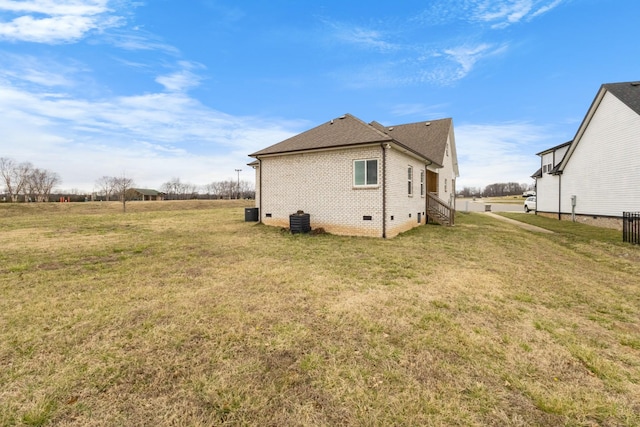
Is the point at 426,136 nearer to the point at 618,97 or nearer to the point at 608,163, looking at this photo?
the point at 618,97

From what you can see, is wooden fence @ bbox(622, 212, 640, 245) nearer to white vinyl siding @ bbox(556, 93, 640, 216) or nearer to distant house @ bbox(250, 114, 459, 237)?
white vinyl siding @ bbox(556, 93, 640, 216)

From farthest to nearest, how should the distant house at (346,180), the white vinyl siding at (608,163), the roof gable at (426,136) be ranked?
the roof gable at (426,136) → the white vinyl siding at (608,163) → the distant house at (346,180)

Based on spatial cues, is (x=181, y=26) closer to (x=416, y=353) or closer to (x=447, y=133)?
(x=416, y=353)

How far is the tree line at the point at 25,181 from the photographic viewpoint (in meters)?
59.5

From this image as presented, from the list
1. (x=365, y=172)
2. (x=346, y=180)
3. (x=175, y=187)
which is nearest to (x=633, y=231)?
(x=365, y=172)

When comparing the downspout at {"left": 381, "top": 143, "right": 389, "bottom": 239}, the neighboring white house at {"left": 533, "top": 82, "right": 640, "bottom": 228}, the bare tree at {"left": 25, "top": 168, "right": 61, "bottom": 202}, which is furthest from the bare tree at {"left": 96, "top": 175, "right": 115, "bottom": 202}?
the neighboring white house at {"left": 533, "top": 82, "right": 640, "bottom": 228}

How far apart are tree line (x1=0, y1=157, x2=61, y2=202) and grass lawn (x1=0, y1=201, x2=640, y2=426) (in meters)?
78.5

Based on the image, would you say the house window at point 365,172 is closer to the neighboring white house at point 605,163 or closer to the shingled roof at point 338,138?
the shingled roof at point 338,138

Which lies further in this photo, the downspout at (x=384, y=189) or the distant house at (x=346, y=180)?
the distant house at (x=346, y=180)

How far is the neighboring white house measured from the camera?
14711 mm

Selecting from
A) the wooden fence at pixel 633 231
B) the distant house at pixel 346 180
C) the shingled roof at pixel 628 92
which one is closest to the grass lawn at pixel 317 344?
the distant house at pixel 346 180

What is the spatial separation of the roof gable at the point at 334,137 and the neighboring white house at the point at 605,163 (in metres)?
15.1

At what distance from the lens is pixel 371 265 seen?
23.1 feet

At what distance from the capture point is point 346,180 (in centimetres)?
1205
